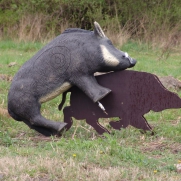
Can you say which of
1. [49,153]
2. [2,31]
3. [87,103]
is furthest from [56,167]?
[2,31]

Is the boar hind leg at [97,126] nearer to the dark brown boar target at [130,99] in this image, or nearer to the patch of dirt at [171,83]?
the dark brown boar target at [130,99]

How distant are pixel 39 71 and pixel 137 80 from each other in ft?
4.07

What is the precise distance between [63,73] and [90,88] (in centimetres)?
39

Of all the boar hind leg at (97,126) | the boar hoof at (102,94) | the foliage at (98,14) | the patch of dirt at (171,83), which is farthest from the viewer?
the foliage at (98,14)

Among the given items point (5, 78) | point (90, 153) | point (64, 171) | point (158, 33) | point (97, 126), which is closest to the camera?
point (64, 171)

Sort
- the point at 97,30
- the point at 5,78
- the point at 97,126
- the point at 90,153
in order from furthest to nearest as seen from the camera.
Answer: the point at 5,78 → the point at 97,126 → the point at 97,30 → the point at 90,153

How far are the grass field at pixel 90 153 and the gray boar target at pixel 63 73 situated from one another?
399 mm

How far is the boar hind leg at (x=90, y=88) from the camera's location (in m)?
6.05

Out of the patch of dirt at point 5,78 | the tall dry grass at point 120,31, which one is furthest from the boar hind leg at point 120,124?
the tall dry grass at point 120,31

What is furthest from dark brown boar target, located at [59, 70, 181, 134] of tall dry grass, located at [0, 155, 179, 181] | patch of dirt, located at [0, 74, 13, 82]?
patch of dirt, located at [0, 74, 13, 82]

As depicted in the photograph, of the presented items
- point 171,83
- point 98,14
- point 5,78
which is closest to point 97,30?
point 171,83

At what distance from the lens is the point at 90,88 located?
19.9ft

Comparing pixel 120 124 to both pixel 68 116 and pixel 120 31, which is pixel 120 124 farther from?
pixel 120 31

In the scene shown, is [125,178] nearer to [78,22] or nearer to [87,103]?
[87,103]
